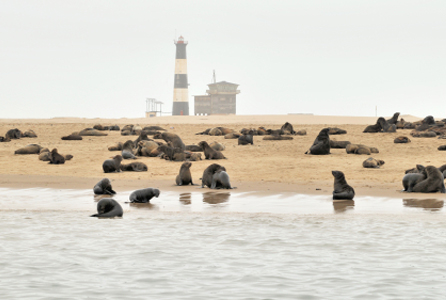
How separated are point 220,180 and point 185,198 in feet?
4.50

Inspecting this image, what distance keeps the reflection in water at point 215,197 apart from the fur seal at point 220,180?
0.57m

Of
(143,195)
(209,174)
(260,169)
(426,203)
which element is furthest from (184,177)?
(426,203)

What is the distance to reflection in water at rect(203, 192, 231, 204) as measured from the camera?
1157 cm

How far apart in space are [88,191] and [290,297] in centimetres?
857

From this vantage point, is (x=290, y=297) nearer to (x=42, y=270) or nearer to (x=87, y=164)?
(x=42, y=270)

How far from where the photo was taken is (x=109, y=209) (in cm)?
993

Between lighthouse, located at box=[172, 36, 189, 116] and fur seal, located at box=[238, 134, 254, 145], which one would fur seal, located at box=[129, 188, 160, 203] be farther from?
lighthouse, located at box=[172, 36, 189, 116]

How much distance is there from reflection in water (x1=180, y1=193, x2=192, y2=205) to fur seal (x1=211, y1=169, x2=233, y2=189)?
2.87ft

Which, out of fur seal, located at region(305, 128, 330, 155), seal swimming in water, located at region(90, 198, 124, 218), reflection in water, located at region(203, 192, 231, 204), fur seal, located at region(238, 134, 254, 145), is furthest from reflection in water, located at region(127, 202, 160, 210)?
fur seal, located at region(238, 134, 254, 145)

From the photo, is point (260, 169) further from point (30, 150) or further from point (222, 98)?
point (222, 98)

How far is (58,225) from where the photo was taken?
9250 mm

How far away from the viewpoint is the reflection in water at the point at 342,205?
10.5 m

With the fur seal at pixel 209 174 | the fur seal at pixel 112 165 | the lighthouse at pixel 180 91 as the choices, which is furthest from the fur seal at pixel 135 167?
the lighthouse at pixel 180 91

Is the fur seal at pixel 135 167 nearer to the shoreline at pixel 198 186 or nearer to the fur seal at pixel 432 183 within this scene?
the shoreline at pixel 198 186
